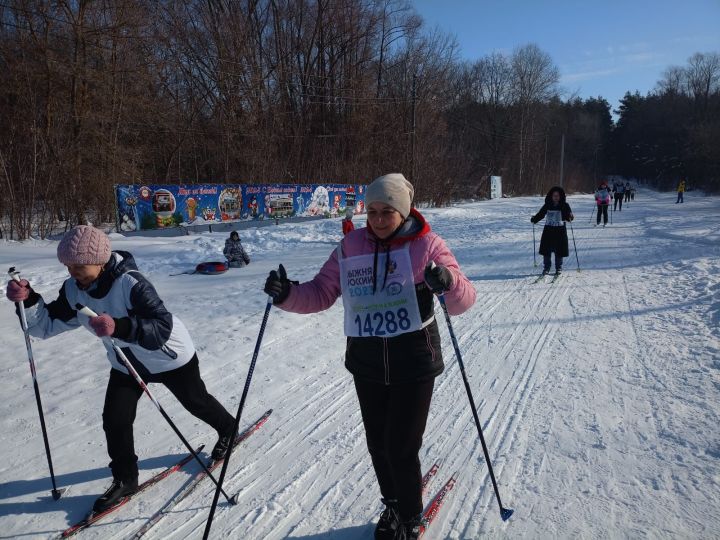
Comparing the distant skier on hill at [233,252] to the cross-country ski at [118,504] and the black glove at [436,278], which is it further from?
the black glove at [436,278]

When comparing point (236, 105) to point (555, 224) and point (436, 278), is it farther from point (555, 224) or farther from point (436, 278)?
point (436, 278)

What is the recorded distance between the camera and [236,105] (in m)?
24.2

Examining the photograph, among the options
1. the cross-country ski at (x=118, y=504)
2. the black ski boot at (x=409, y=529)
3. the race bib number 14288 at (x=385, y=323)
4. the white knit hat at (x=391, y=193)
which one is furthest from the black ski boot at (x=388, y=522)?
the white knit hat at (x=391, y=193)

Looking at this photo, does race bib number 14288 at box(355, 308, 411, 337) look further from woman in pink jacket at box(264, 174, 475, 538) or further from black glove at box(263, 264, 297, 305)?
black glove at box(263, 264, 297, 305)

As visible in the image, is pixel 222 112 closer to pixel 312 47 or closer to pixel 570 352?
pixel 312 47

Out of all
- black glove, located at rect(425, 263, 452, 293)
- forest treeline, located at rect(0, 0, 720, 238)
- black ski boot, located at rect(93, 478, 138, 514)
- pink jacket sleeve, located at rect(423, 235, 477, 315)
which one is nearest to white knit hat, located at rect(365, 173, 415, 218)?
pink jacket sleeve, located at rect(423, 235, 477, 315)

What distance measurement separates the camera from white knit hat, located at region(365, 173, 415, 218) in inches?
86.6

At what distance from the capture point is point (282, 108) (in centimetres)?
2670

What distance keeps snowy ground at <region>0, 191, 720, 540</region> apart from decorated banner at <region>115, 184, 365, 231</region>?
8.55 metres

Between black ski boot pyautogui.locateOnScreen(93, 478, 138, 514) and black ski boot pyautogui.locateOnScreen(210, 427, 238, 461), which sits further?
black ski boot pyautogui.locateOnScreen(210, 427, 238, 461)

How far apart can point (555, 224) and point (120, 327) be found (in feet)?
26.7

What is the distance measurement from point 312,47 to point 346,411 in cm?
Result: 3026

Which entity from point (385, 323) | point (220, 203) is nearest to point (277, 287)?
point (385, 323)

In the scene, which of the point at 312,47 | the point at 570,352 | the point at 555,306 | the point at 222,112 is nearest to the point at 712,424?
the point at 570,352
